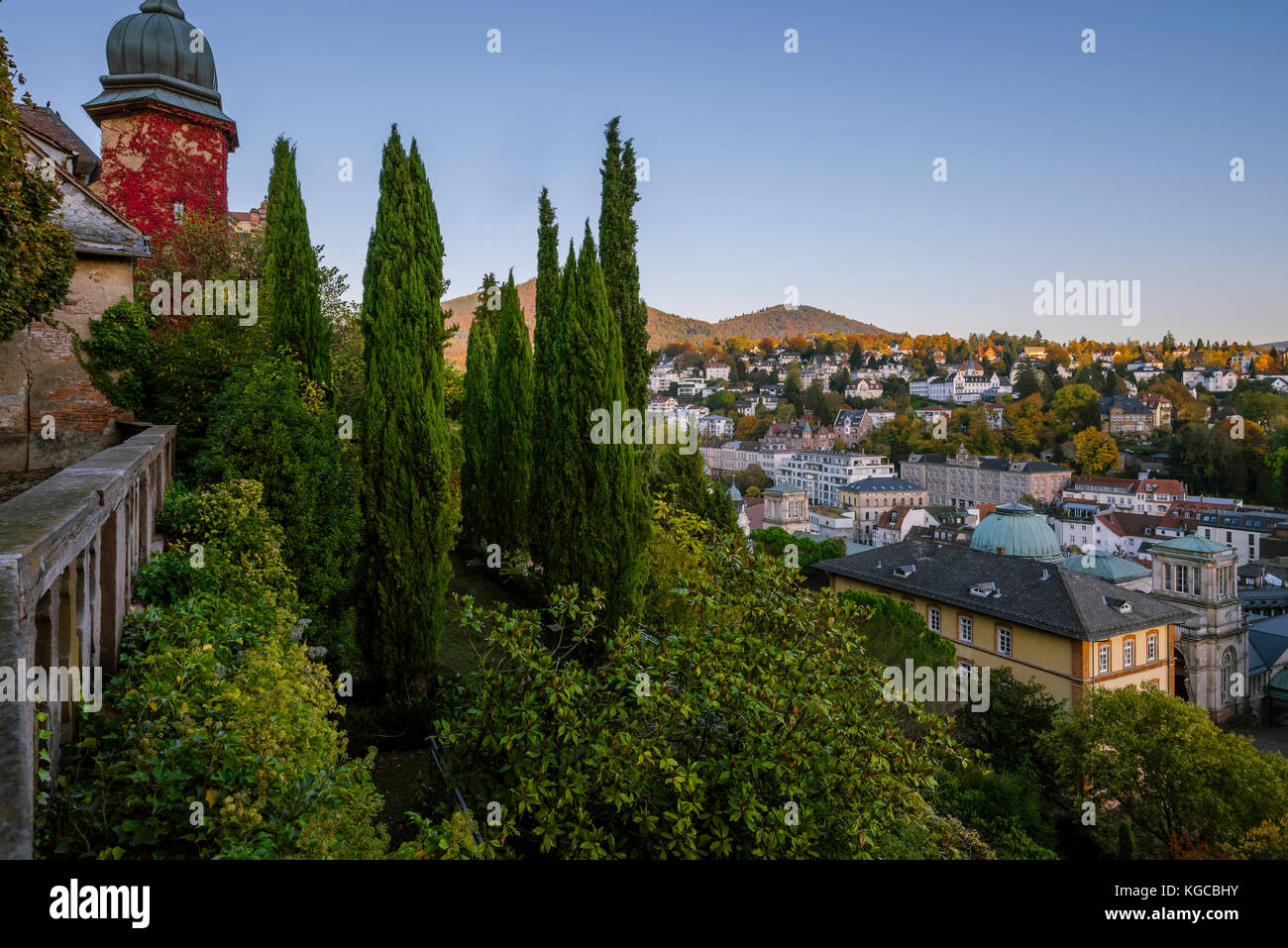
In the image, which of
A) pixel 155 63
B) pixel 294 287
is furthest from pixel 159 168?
pixel 294 287

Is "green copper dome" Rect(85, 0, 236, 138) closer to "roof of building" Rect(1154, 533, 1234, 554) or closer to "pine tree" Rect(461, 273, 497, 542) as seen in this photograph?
"pine tree" Rect(461, 273, 497, 542)

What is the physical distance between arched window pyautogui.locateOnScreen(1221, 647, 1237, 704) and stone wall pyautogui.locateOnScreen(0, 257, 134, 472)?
54635mm

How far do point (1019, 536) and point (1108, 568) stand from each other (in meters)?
6.21

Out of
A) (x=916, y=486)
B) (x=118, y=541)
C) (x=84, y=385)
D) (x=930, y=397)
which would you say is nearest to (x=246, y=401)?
(x=84, y=385)

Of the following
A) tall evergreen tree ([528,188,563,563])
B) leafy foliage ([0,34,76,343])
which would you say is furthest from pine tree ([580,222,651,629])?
leafy foliage ([0,34,76,343])

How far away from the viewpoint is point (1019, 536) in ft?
157

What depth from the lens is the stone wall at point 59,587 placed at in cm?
227

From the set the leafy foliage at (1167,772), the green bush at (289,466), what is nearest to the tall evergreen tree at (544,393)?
the green bush at (289,466)

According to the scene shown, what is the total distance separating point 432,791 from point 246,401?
556 cm

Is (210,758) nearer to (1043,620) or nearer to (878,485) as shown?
(1043,620)

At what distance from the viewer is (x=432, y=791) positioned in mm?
7492

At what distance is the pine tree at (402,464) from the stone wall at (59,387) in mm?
3608

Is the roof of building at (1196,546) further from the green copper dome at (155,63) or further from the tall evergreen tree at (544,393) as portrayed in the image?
the green copper dome at (155,63)

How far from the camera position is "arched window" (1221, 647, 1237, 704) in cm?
4424
